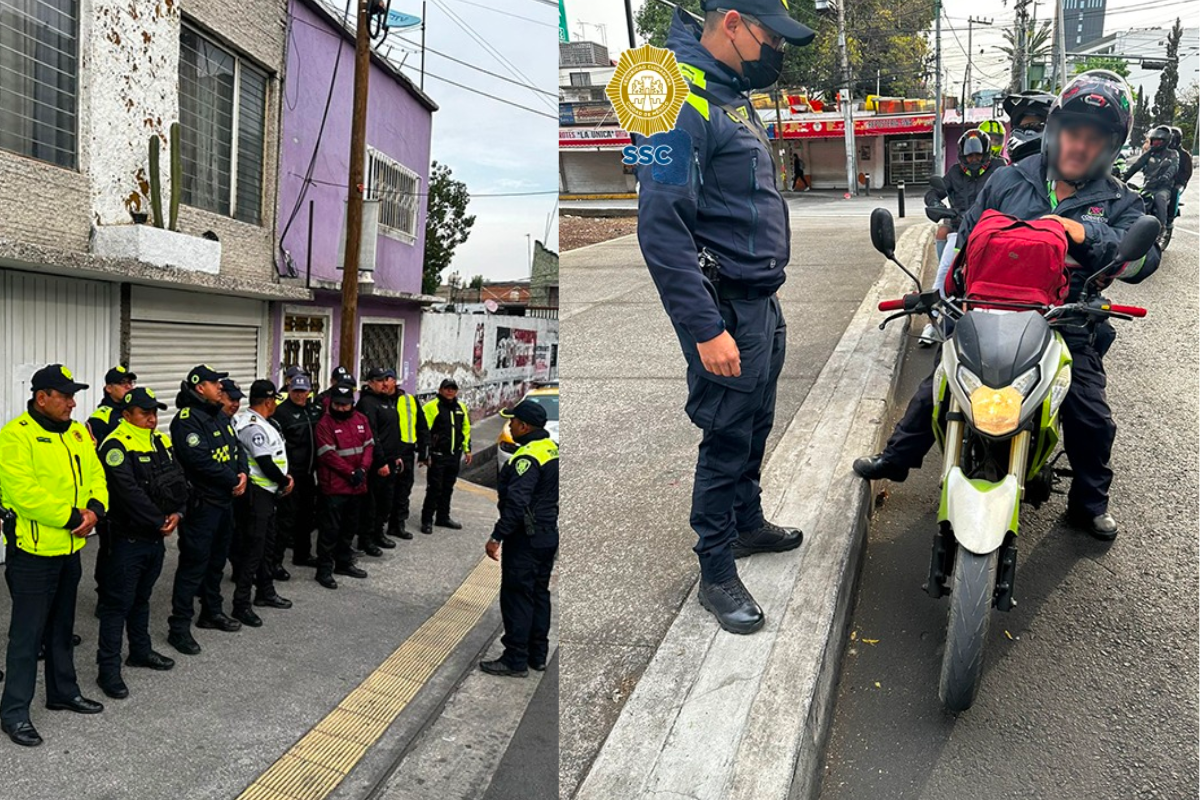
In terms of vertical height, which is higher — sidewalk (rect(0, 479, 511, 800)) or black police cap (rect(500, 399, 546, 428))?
black police cap (rect(500, 399, 546, 428))

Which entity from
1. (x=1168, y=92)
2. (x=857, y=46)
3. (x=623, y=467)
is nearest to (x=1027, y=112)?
(x=623, y=467)

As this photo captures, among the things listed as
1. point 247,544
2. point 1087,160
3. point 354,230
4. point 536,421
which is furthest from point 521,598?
point 247,544

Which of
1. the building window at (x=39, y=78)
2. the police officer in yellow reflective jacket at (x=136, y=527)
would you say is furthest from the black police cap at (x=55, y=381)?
the police officer in yellow reflective jacket at (x=136, y=527)

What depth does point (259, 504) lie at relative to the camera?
465cm

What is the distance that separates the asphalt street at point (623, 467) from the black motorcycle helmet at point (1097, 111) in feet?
2.51

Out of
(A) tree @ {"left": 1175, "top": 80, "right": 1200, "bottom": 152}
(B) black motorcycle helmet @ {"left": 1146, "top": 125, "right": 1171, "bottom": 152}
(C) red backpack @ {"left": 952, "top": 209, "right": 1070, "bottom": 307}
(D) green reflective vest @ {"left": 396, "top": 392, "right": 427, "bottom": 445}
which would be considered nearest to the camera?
(C) red backpack @ {"left": 952, "top": 209, "right": 1070, "bottom": 307}

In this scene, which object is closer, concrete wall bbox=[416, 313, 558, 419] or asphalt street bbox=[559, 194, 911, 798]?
concrete wall bbox=[416, 313, 558, 419]

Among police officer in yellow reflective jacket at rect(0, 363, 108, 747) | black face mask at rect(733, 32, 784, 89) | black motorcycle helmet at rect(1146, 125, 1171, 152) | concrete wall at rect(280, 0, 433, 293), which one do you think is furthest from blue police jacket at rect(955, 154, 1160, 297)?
black motorcycle helmet at rect(1146, 125, 1171, 152)

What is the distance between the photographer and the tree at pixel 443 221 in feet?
6.43

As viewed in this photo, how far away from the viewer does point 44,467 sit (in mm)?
2918

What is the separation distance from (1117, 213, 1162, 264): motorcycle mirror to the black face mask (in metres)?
1.18

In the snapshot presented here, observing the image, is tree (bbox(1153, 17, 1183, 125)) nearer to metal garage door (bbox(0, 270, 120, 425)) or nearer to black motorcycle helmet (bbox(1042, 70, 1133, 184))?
black motorcycle helmet (bbox(1042, 70, 1133, 184))

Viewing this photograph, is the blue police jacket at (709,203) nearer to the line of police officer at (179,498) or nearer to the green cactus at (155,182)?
the line of police officer at (179,498)

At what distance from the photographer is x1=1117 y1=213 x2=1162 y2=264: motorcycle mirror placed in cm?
232
